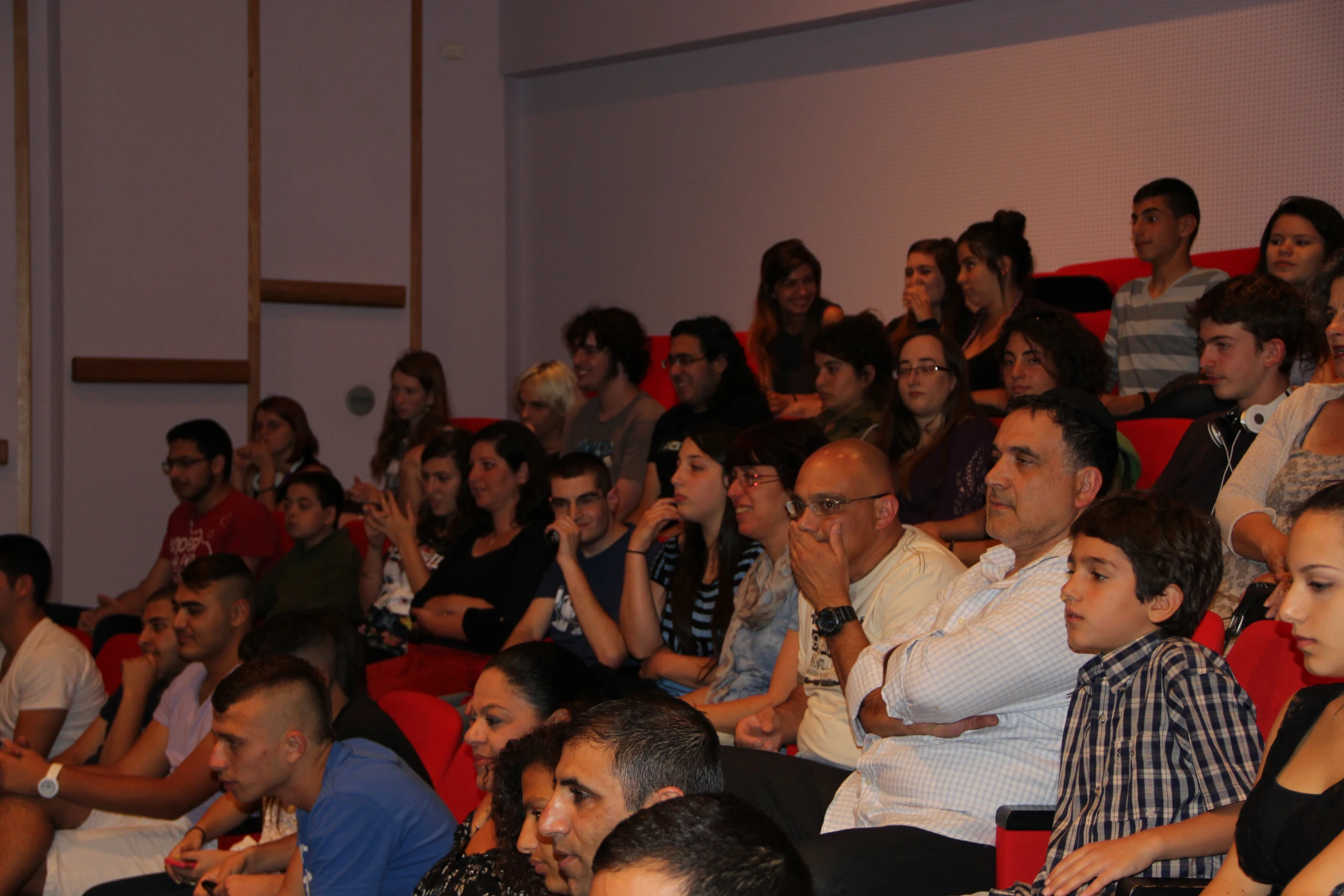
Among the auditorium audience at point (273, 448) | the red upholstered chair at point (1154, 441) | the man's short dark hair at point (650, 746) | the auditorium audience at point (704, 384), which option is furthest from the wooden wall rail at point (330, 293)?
the man's short dark hair at point (650, 746)

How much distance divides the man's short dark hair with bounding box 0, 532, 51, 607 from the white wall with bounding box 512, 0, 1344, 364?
3.56m

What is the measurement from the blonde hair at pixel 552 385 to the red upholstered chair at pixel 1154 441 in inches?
99.5

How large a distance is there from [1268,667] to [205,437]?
4.28 m

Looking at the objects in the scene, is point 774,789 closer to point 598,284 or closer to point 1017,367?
point 1017,367

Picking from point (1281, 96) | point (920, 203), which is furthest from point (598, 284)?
point (1281, 96)

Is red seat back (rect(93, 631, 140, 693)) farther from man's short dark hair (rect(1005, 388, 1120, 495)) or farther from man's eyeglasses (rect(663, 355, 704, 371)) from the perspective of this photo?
man's short dark hair (rect(1005, 388, 1120, 495))

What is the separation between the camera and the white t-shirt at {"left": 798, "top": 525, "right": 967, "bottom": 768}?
2.51 meters

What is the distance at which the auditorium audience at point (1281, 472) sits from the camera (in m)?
2.44

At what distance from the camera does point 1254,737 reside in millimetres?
1721

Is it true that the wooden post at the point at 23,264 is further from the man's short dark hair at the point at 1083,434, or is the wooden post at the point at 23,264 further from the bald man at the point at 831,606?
the man's short dark hair at the point at 1083,434

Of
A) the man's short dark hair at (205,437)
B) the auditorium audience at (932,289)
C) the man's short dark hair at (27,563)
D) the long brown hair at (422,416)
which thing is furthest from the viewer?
the long brown hair at (422,416)

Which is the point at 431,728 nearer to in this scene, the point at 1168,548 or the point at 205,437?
the point at 1168,548

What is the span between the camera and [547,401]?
5305mm

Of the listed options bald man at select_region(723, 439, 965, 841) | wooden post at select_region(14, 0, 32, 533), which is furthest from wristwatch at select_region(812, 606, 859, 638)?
wooden post at select_region(14, 0, 32, 533)
